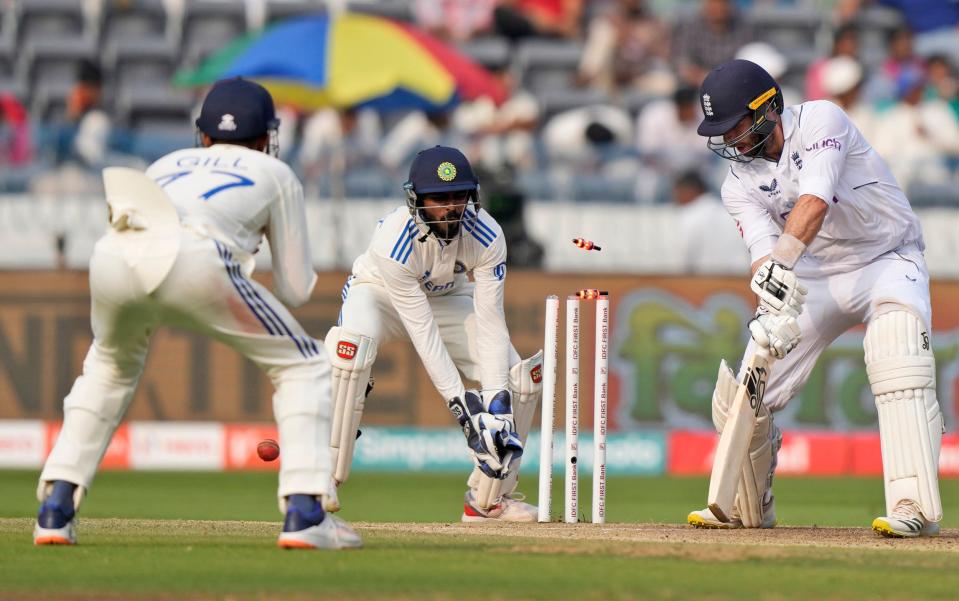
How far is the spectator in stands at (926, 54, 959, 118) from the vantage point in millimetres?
14578

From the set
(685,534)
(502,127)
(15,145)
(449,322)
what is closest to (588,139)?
(502,127)

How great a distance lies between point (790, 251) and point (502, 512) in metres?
2.00

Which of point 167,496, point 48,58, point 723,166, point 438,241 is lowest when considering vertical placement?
point 167,496

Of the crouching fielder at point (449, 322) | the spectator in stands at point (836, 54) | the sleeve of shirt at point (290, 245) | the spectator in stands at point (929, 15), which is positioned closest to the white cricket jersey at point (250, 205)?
the sleeve of shirt at point (290, 245)

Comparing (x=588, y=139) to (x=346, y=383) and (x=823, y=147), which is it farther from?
(x=823, y=147)

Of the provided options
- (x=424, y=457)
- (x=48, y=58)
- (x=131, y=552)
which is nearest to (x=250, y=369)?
(x=424, y=457)

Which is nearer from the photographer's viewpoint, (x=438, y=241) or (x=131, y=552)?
(x=131, y=552)

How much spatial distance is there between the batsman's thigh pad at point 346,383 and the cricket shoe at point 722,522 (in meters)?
1.52

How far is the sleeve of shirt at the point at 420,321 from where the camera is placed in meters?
7.18

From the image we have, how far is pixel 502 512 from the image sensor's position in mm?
7605

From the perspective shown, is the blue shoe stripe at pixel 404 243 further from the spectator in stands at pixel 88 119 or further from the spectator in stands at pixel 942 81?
the spectator in stands at pixel 942 81

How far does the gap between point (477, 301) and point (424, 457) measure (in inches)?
203

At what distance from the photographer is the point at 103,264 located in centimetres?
522

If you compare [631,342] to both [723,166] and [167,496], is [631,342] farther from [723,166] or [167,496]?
[167,496]
